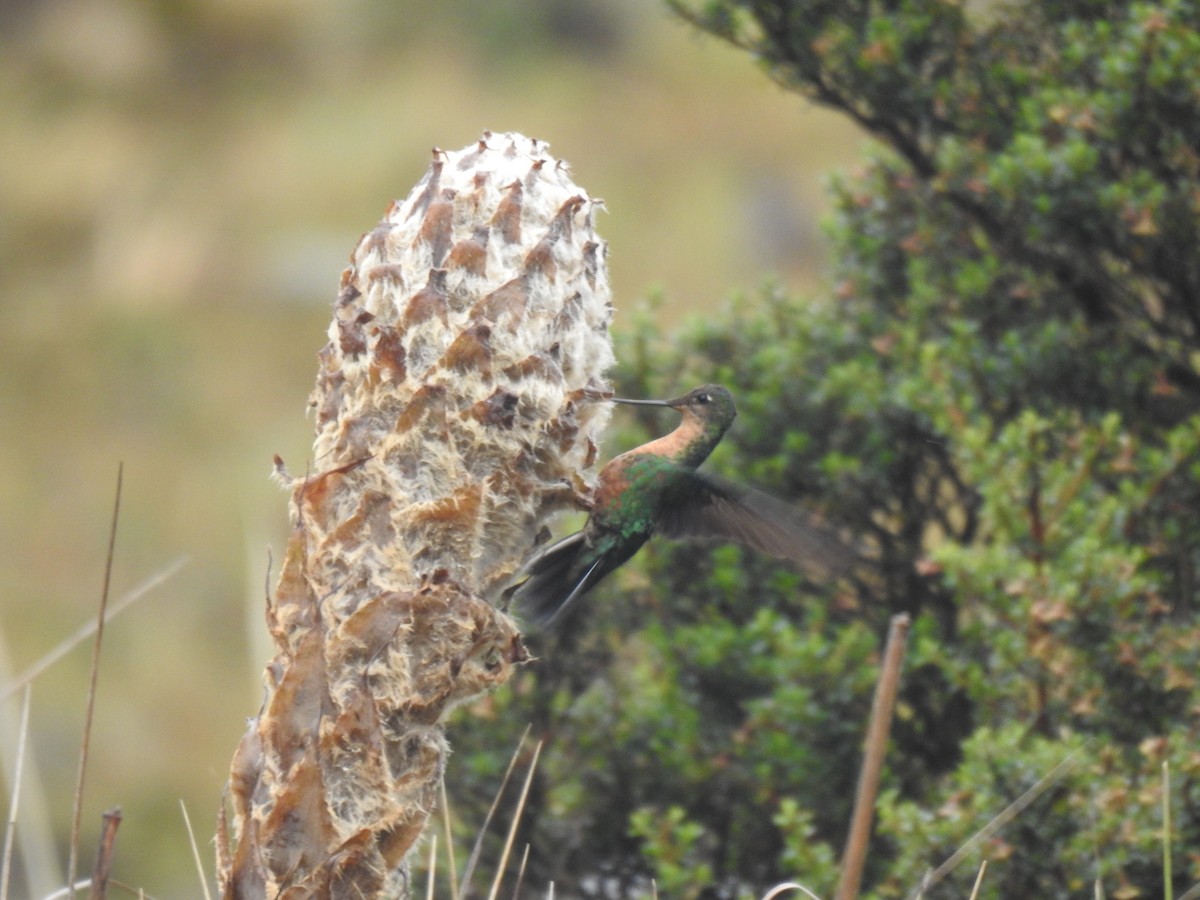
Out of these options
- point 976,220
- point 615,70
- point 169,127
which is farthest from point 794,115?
point 976,220

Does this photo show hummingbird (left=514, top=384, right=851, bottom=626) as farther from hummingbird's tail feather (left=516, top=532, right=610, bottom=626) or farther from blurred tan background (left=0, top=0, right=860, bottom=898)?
blurred tan background (left=0, top=0, right=860, bottom=898)

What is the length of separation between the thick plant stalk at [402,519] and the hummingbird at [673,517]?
653mm

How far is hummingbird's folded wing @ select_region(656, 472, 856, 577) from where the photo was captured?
A: 6.66ft

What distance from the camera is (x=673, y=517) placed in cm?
229

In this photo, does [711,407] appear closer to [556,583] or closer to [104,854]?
[556,583]

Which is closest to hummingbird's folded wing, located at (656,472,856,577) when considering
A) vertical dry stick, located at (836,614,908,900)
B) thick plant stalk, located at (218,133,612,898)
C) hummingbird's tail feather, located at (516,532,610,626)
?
hummingbird's tail feather, located at (516,532,610,626)

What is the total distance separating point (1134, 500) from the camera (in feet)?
9.86

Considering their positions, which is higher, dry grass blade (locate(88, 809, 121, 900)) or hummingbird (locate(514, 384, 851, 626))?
hummingbird (locate(514, 384, 851, 626))

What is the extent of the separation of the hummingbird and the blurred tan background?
5817 millimetres

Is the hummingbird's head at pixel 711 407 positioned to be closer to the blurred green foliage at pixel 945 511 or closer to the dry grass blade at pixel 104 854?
the blurred green foliage at pixel 945 511

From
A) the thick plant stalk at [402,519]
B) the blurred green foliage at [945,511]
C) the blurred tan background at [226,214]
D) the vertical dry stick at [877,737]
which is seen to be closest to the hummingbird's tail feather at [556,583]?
the thick plant stalk at [402,519]

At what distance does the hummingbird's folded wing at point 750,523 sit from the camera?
2029mm

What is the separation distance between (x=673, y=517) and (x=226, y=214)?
362 inches

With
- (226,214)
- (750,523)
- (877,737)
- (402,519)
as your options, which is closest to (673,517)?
(750,523)
